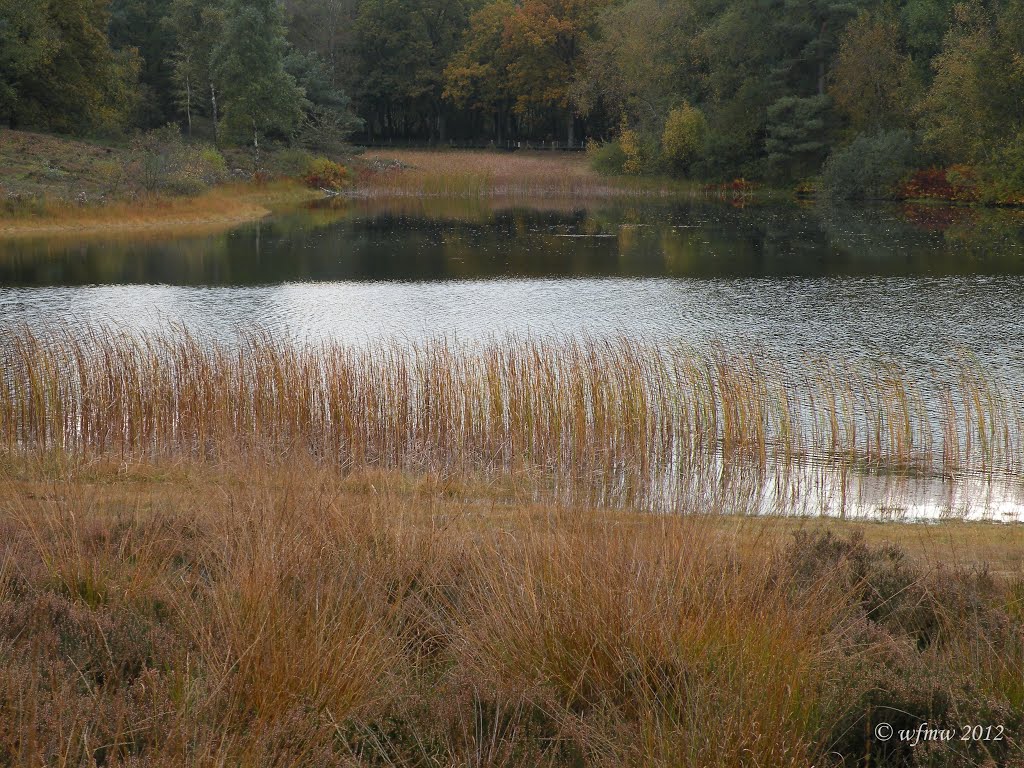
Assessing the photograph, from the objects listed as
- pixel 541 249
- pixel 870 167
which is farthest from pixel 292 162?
pixel 541 249

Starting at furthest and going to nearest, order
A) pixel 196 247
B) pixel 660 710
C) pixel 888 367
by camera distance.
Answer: pixel 196 247 < pixel 888 367 < pixel 660 710

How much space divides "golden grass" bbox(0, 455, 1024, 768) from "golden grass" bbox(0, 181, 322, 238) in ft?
108

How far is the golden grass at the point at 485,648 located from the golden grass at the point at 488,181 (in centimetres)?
5469

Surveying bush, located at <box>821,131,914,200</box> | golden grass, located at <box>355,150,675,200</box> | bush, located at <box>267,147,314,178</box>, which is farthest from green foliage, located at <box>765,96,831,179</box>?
bush, located at <box>267,147,314,178</box>

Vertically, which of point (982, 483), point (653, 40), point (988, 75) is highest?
point (653, 40)

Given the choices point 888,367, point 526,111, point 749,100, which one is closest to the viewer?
point 888,367

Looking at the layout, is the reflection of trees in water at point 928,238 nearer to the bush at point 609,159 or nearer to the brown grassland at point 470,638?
the bush at point 609,159

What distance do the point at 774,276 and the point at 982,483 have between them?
16806mm

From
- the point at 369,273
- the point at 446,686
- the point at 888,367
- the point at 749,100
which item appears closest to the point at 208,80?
the point at 749,100

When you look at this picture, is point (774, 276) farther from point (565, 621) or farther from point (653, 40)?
point (653, 40)

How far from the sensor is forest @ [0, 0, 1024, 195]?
156ft

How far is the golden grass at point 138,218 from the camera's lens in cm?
3591

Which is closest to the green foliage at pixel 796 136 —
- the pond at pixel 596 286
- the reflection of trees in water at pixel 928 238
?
the reflection of trees in water at pixel 928 238

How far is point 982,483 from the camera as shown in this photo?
32.9ft
